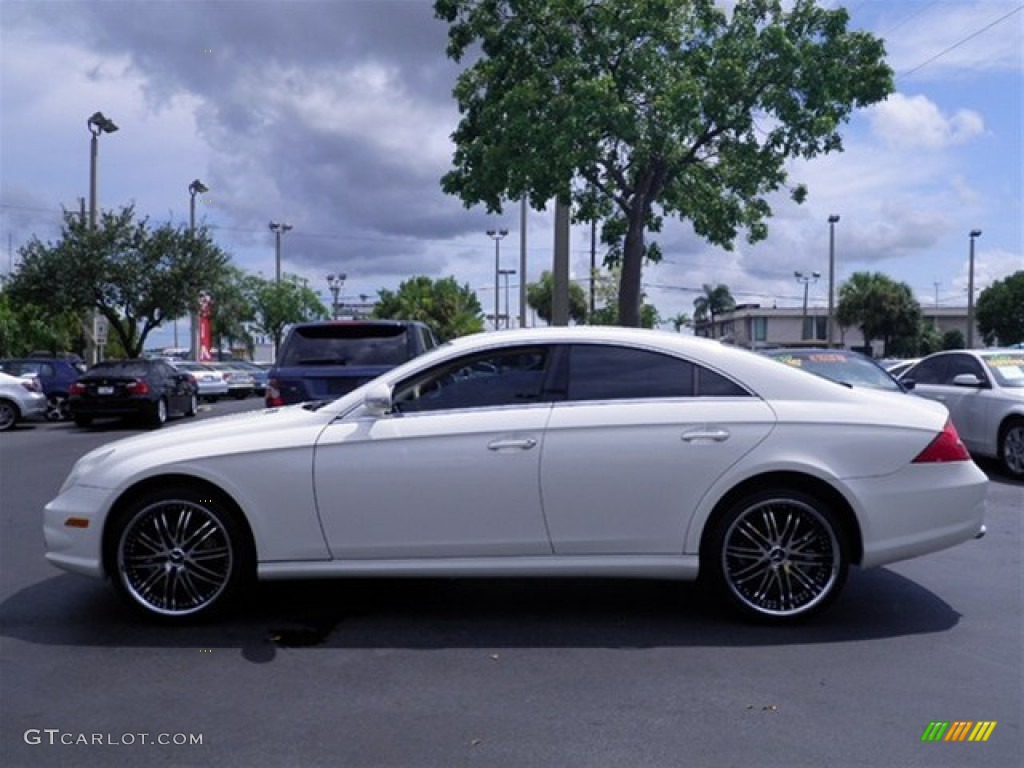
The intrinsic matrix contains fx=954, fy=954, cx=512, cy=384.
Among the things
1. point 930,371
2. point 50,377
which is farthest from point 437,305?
point 930,371

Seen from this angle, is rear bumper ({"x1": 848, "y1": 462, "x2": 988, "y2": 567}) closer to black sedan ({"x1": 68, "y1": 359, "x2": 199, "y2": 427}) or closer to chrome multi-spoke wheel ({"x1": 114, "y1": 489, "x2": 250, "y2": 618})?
chrome multi-spoke wheel ({"x1": 114, "y1": 489, "x2": 250, "y2": 618})

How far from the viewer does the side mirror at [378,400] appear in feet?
16.5

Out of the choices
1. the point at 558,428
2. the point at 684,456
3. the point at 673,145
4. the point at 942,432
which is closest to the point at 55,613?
the point at 558,428

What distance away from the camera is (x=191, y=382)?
22.1 m

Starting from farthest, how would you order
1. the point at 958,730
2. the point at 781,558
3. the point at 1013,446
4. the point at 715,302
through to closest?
the point at 715,302 < the point at 1013,446 < the point at 781,558 < the point at 958,730

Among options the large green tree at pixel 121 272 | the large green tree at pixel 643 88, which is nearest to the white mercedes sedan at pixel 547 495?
the large green tree at pixel 643 88

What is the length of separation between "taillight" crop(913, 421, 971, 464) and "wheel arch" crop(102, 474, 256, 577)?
3613mm

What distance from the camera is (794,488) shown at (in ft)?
16.7

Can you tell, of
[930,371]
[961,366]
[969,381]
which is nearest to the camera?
A: [969,381]

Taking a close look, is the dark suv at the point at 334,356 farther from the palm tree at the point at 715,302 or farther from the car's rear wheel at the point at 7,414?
the palm tree at the point at 715,302

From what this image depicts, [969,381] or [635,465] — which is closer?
[635,465]

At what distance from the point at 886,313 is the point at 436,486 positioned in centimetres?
6034

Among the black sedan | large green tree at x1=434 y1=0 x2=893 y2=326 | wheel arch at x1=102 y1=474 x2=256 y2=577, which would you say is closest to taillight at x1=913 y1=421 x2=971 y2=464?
wheel arch at x1=102 y1=474 x2=256 y2=577

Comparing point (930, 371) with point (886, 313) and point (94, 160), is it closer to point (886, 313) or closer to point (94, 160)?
point (94, 160)
